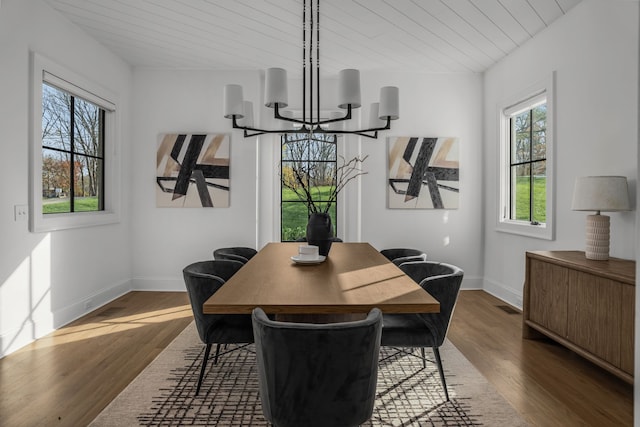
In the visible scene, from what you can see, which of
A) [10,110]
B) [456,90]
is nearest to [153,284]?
[10,110]

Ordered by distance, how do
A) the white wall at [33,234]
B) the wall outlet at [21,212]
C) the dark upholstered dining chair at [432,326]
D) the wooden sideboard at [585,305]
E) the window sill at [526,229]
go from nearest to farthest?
the dark upholstered dining chair at [432,326] < the wooden sideboard at [585,305] < the white wall at [33,234] < the wall outlet at [21,212] < the window sill at [526,229]

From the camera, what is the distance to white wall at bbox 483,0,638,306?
2.98 meters

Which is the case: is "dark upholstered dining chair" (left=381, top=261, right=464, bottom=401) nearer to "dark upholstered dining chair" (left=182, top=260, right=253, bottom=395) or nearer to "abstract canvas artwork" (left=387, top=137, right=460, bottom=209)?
"dark upholstered dining chair" (left=182, top=260, right=253, bottom=395)

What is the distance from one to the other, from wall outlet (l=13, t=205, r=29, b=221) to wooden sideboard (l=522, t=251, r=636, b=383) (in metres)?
4.09

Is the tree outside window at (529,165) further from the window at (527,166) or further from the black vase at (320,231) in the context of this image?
the black vase at (320,231)

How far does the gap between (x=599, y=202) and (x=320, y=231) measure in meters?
1.94

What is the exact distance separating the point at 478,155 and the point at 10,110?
16.0 ft

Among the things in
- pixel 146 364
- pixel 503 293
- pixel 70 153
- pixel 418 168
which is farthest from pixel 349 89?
pixel 503 293

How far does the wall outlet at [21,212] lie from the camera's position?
3.18m

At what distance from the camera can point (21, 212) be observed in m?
3.24

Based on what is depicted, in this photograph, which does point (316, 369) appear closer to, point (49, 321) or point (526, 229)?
point (49, 321)

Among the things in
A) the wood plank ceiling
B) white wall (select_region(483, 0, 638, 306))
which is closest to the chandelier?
the wood plank ceiling

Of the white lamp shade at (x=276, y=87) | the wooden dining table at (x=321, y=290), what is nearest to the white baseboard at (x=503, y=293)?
the wooden dining table at (x=321, y=290)

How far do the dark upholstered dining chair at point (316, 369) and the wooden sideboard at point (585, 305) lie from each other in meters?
1.83
